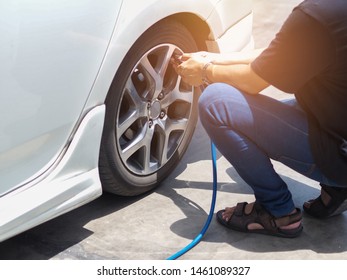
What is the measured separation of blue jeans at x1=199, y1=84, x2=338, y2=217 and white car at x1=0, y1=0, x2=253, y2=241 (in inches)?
13.2

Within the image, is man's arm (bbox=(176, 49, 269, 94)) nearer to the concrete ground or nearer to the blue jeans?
the blue jeans

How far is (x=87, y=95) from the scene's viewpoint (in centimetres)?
221

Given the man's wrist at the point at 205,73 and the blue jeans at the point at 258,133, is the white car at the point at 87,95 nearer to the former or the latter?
the man's wrist at the point at 205,73

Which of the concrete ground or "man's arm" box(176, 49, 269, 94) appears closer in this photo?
"man's arm" box(176, 49, 269, 94)

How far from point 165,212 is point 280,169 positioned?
721 mm

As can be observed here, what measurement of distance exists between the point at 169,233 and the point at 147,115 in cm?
52

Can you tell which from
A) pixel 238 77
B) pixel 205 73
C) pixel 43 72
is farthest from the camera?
pixel 205 73

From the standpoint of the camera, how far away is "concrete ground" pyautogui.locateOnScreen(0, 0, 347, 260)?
2422 mm

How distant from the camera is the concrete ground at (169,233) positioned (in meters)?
2.42

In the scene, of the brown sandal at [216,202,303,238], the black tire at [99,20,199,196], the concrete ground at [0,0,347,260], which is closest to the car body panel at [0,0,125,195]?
the black tire at [99,20,199,196]

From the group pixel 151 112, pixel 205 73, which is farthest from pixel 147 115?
pixel 205 73

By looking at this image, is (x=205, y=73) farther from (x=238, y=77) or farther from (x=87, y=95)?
(x=87, y=95)

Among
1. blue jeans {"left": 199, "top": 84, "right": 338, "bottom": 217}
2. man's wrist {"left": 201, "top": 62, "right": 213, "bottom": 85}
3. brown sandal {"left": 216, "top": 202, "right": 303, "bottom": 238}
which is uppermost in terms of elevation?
man's wrist {"left": 201, "top": 62, "right": 213, "bottom": 85}
